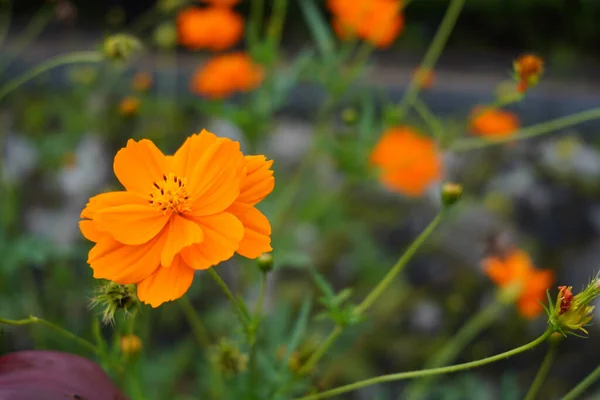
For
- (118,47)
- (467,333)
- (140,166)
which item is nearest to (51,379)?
(140,166)

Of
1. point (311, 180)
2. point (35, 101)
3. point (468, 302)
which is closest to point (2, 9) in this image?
point (35, 101)

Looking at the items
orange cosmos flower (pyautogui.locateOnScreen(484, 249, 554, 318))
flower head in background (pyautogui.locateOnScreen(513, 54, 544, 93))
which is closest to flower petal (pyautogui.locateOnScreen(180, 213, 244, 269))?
flower head in background (pyautogui.locateOnScreen(513, 54, 544, 93))

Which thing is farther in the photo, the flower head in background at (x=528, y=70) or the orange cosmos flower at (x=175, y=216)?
the flower head in background at (x=528, y=70)

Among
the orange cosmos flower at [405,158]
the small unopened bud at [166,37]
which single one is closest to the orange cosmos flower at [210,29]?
the small unopened bud at [166,37]

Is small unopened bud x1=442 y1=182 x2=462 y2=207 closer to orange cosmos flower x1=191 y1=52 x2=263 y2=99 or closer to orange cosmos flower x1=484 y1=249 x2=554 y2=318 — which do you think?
orange cosmos flower x1=484 y1=249 x2=554 y2=318

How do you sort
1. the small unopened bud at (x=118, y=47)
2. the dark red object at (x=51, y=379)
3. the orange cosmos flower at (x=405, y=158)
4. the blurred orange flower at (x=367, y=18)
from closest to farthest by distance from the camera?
the dark red object at (x=51, y=379) → the small unopened bud at (x=118, y=47) → the blurred orange flower at (x=367, y=18) → the orange cosmos flower at (x=405, y=158)

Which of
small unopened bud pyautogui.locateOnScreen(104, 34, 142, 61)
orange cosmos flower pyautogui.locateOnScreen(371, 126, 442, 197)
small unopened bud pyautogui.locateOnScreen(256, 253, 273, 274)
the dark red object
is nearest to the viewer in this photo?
the dark red object

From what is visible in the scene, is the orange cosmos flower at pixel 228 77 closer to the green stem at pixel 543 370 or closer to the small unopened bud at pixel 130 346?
the small unopened bud at pixel 130 346
